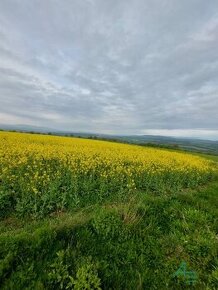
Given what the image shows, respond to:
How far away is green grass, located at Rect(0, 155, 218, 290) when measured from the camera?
11.0 ft

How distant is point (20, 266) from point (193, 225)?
4369 millimetres

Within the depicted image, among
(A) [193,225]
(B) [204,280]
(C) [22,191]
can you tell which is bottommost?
(B) [204,280]

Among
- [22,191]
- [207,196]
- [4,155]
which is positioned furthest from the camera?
[4,155]

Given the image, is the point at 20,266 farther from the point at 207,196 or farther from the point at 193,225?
the point at 207,196

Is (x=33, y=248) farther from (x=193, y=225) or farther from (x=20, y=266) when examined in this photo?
(x=193, y=225)

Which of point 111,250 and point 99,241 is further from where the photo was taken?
point 99,241

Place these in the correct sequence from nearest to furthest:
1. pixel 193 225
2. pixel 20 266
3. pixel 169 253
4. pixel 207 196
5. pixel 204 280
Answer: pixel 20 266 < pixel 204 280 < pixel 169 253 < pixel 193 225 < pixel 207 196

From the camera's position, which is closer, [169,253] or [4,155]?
[169,253]

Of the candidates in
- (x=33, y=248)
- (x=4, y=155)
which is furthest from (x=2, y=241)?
(x=4, y=155)

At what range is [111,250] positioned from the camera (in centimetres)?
434

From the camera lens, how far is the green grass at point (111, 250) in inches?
132

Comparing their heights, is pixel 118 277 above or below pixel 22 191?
below

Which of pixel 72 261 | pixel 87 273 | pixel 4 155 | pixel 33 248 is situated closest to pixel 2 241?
pixel 33 248

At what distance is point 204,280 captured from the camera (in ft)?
12.8
